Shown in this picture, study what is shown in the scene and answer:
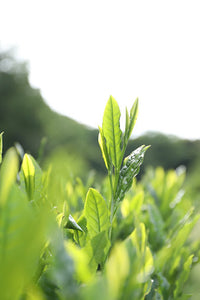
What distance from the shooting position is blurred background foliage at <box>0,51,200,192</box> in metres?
11.5

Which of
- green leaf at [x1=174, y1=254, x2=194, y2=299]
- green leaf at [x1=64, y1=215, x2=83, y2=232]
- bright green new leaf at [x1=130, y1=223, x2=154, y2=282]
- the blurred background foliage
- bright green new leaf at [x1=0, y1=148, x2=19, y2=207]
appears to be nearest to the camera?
bright green new leaf at [x1=0, y1=148, x2=19, y2=207]

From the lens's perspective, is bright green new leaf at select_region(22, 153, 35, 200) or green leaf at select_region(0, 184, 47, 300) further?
bright green new leaf at select_region(22, 153, 35, 200)

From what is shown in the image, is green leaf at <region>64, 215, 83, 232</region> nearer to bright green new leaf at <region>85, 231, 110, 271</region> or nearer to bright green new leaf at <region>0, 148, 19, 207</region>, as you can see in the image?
bright green new leaf at <region>85, 231, 110, 271</region>

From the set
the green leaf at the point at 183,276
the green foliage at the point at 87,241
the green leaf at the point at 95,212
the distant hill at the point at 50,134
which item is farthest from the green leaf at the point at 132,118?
the distant hill at the point at 50,134

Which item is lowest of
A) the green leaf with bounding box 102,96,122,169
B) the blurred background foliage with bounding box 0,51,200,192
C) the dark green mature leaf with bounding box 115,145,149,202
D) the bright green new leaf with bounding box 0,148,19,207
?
the blurred background foliage with bounding box 0,51,200,192

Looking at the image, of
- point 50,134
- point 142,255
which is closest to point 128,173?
point 142,255

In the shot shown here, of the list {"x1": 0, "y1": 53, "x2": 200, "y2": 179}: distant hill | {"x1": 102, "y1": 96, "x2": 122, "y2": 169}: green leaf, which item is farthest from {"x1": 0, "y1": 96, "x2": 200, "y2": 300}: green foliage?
{"x1": 0, "y1": 53, "x2": 200, "y2": 179}: distant hill

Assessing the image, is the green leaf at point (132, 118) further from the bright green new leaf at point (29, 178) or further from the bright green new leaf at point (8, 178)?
the bright green new leaf at point (8, 178)

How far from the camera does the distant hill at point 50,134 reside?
1164 cm

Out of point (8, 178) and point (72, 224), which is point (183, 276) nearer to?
point (72, 224)

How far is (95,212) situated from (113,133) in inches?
7.1

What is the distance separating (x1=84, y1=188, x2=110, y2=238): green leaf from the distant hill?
30.4 feet

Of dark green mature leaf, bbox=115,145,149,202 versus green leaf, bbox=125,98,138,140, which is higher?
green leaf, bbox=125,98,138,140

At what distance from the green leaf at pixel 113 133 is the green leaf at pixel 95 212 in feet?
0.30
